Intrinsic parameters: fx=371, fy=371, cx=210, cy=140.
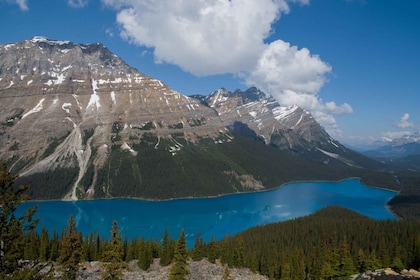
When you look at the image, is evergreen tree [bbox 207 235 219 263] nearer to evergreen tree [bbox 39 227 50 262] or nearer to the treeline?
the treeline

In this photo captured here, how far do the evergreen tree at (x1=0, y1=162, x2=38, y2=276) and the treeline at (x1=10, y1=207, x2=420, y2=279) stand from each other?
96.0 feet

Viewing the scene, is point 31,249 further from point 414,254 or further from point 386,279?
point 414,254

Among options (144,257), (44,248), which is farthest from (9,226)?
(44,248)

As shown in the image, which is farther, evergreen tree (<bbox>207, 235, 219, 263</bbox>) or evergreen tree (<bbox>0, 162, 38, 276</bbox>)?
evergreen tree (<bbox>207, 235, 219, 263</bbox>)

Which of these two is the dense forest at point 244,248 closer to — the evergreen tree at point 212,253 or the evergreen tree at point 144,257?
the evergreen tree at point 144,257

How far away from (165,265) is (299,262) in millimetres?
29826

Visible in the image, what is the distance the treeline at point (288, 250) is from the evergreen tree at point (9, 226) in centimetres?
2927

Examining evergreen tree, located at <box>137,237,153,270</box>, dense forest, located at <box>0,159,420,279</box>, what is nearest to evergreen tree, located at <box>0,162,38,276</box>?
dense forest, located at <box>0,159,420,279</box>

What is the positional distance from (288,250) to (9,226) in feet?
283

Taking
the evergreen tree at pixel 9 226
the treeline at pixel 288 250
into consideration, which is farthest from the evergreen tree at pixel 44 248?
the evergreen tree at pixel 9 226

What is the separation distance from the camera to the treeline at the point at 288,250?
2928 inches

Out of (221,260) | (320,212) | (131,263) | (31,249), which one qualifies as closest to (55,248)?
(31,249)

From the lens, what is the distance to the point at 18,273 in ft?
68.8

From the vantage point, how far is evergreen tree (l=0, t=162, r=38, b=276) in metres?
21.5
